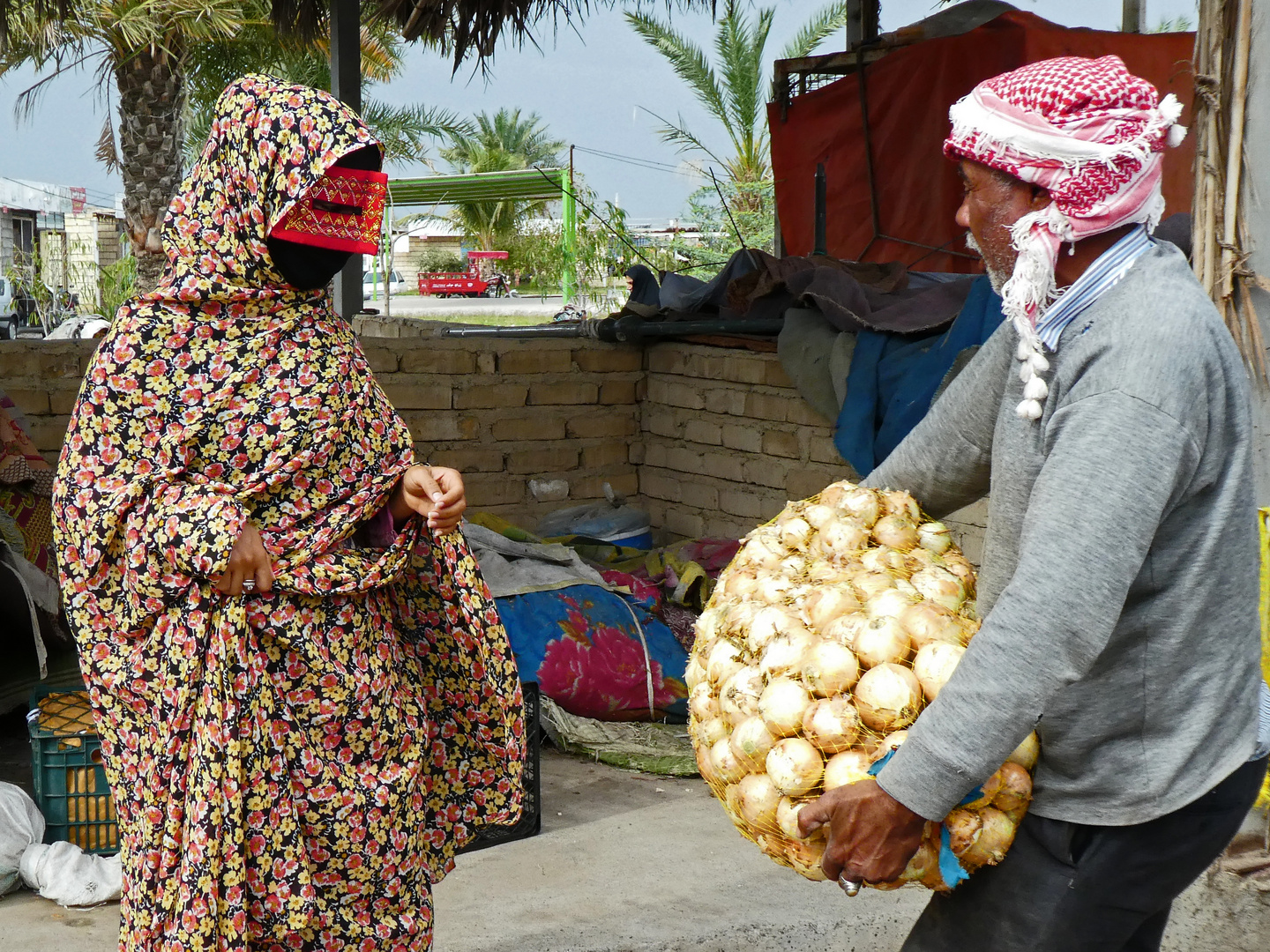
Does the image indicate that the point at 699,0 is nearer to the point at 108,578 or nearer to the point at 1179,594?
the point at 108,578

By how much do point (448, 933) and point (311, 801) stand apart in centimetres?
99

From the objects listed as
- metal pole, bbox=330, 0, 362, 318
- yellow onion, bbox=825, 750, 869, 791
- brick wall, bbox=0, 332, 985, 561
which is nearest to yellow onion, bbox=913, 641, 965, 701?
yellow onion, bbox=825, 750, 869, 791

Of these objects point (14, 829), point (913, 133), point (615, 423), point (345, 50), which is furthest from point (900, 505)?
point (913, 133)

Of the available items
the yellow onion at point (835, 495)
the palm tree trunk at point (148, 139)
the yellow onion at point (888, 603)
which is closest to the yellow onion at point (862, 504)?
the yellow onion at point (835, 495)

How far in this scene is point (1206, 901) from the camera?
10.1 feet

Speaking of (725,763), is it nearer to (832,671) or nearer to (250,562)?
(832,671)

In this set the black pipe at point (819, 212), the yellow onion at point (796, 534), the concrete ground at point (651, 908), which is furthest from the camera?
the black pipe at point (819, 212)

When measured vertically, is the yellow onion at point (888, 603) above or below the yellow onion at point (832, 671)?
above

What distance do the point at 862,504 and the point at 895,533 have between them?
7 cm

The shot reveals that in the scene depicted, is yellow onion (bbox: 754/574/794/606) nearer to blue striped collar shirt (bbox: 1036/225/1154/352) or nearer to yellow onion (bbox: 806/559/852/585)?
yellow onion (bbox: 806/559/852/585)

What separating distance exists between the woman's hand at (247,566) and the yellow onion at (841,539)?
939 mm

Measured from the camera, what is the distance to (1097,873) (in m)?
1.54

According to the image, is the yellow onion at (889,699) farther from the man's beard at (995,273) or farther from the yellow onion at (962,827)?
the man's beard at (995,273)

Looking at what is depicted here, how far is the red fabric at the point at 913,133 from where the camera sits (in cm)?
620
